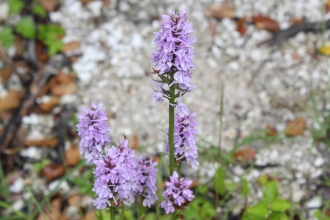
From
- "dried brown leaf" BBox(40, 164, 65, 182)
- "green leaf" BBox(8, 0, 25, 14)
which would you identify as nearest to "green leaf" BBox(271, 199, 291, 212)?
"dried brown leaf" BBox(40, 164, 65, 182)

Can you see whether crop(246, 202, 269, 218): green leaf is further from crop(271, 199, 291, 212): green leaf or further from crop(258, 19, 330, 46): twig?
crop(258, 19, 330, 46): twig

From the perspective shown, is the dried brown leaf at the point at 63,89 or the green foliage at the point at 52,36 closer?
the dried brown leaf at the point at 63,89

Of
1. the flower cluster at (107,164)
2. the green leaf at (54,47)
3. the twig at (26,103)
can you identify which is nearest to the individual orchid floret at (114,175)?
the flower cluster at (107,164)

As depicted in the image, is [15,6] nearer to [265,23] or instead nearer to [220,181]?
[265,23]

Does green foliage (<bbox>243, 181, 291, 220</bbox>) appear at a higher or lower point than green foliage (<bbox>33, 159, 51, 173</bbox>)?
lower

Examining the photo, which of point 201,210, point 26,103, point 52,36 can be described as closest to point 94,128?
point 201,210

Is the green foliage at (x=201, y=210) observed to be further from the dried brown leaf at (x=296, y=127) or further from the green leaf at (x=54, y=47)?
the green leaf at (x=54, y=47)

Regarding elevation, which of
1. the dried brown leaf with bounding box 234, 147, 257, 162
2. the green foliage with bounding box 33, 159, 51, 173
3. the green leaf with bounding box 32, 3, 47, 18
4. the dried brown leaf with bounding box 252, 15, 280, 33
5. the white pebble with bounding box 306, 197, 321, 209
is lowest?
the white pebble with bounding box 306, 197, 321, 209

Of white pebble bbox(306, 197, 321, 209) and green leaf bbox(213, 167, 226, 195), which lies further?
white pebble bbox(306, 197, 321, 209)
